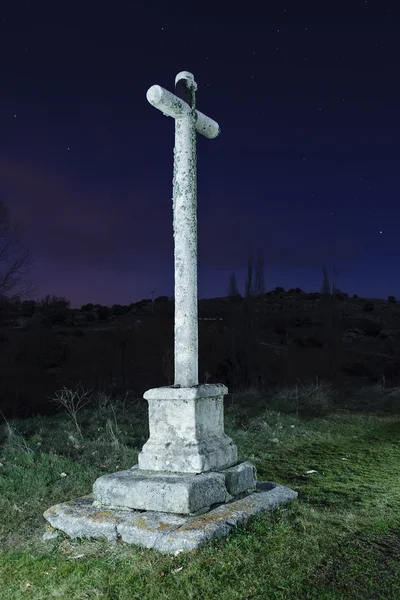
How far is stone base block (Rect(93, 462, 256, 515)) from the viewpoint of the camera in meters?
4.48

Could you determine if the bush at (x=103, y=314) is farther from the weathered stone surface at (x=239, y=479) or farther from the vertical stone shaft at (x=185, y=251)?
the weathered stone surface at (x=239, y=479)

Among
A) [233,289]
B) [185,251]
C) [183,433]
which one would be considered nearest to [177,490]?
[183,433]

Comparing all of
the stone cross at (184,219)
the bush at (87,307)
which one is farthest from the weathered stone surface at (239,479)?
the bush at (87,307)

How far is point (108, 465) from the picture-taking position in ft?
22.8

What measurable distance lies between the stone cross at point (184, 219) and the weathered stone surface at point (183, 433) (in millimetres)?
231

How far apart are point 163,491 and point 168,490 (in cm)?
5

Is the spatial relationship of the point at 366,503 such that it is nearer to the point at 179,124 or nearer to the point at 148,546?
the point at 148,546

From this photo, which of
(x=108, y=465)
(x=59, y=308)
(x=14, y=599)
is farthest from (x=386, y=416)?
(x=59, y=308)

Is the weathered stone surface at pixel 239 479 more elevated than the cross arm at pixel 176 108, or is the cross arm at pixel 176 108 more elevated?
the cross arm at pixel 176 108

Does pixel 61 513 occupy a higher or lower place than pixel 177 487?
lower

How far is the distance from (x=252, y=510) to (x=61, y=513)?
167 cm

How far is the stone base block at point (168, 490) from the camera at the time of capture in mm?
4477

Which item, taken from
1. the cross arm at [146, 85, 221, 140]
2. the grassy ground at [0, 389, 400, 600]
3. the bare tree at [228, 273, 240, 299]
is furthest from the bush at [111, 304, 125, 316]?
the cross arm at [146, 85, 221, 140]

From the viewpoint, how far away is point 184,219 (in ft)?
17.8
